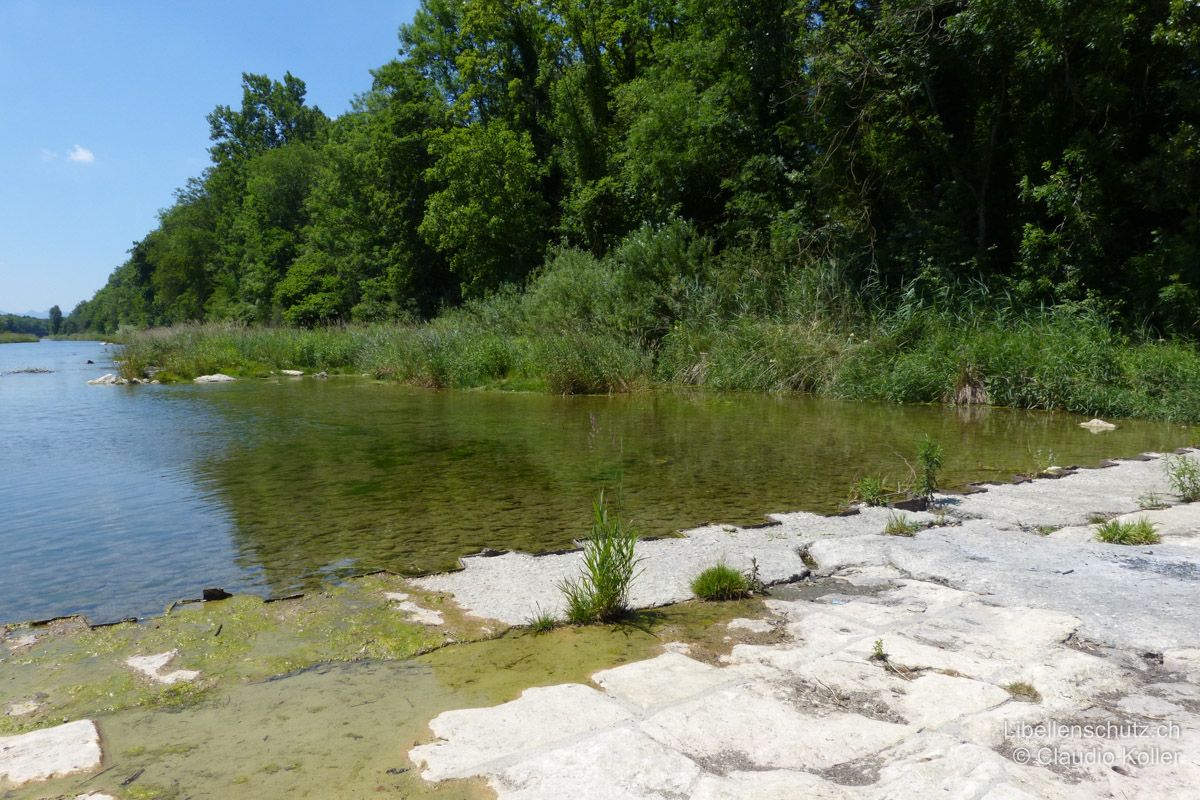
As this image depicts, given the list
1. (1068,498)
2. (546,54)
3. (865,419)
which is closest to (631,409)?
(865,419)

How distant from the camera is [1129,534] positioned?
5.07m

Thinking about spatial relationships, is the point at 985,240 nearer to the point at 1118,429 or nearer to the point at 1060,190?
the point at 1060,190

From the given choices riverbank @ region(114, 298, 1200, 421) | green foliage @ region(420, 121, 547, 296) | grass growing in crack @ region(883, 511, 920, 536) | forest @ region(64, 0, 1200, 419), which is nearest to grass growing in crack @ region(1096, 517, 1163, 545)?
grass growing in crack @ region(883, 511, 920, 536)

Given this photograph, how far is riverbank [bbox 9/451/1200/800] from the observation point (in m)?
2.52

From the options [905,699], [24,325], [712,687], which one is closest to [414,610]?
[712,687]

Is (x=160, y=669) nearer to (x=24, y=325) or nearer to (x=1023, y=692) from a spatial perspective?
(x=1023, y=692)

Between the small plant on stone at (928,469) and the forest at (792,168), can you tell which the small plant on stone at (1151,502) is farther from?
the forest at (792,168)

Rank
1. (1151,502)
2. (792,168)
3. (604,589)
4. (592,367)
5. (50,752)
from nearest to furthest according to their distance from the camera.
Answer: (50,752)
(604,589)
(1151,502)
(592,367)
(792,168)

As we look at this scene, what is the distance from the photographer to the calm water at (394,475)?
19.1 ft

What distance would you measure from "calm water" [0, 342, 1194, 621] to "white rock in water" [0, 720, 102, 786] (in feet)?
5.88

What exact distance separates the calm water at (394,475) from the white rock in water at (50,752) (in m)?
1.79

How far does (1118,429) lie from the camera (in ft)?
38.2

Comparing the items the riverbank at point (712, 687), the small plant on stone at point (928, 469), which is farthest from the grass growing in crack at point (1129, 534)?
the small plant on stone at point (928, 469)

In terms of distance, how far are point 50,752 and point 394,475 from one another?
6174 mm
